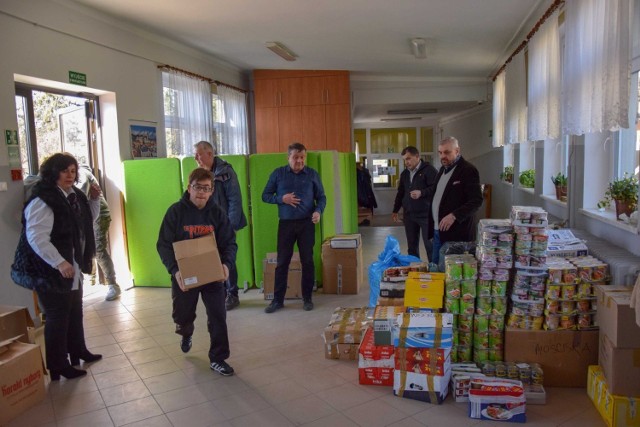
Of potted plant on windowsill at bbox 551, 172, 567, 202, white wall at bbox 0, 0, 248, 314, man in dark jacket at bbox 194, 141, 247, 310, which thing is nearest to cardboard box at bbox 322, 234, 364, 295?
man in dark jacket at bbox 194, 141, 247, 310

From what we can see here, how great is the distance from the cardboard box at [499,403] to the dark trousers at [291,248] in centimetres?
221

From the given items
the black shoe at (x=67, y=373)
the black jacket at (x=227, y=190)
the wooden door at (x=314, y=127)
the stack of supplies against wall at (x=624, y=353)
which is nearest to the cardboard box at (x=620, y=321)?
the stack of supplies against wall at (x=624, y=353)

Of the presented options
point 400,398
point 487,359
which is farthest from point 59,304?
point 487,359

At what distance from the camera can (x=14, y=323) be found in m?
3.21

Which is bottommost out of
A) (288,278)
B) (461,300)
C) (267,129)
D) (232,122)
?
(288,278)

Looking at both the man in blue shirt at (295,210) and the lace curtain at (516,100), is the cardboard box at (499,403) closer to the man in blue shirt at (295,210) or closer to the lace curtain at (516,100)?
the man in blue shirt at (295,210)

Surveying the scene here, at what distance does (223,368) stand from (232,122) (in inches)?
236

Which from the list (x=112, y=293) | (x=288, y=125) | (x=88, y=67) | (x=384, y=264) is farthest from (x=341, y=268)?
(x=288, y=125)

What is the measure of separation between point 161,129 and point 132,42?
1.13 m

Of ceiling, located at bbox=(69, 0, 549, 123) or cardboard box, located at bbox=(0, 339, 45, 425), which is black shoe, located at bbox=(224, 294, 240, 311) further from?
ceiling, located at bbox=(69, 0, 549, 123)

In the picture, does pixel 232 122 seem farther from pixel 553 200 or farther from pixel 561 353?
pixel 561 353

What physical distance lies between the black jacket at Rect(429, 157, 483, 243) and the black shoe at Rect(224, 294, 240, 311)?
6.83 feet

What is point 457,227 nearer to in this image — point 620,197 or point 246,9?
point 620,197

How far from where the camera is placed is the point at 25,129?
15.4ft
